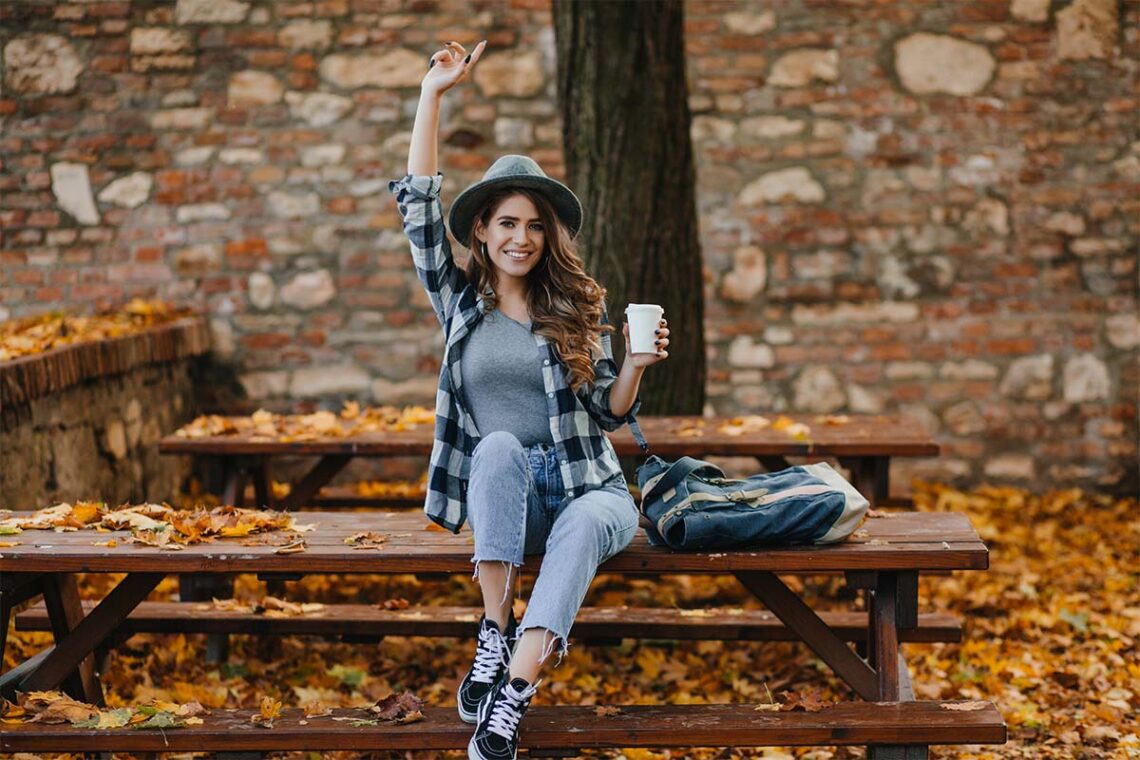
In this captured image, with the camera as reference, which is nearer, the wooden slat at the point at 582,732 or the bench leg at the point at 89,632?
the wooden slat at the point at 582,732

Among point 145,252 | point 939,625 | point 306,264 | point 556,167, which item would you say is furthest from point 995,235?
point 145,252

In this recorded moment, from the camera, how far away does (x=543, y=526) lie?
2918 mm

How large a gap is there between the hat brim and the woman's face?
0.14ft

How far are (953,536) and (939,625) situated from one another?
796 millimetres

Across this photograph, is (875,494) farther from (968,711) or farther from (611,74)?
(611,74)

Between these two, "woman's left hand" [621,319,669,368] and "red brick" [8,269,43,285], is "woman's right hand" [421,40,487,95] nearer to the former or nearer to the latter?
"woman's left hand" [621,319,669,368]

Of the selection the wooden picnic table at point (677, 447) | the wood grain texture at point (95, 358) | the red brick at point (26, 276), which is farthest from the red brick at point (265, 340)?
the wooden picnic table at point (677, 447)

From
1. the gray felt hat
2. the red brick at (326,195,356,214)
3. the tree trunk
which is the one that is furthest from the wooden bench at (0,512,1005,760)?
the red brick at (326,195,356,214)

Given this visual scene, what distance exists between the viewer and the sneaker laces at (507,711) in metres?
2.65

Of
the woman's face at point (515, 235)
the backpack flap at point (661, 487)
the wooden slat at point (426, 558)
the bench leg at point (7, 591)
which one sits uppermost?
the woman's face at point (515, 235)

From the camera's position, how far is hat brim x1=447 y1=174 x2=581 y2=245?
118 inches

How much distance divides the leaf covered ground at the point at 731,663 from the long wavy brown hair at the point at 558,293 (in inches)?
42.9

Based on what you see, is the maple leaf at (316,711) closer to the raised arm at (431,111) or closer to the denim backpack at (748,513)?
the denim backpack at (748,513)

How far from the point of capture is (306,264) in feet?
20.7
